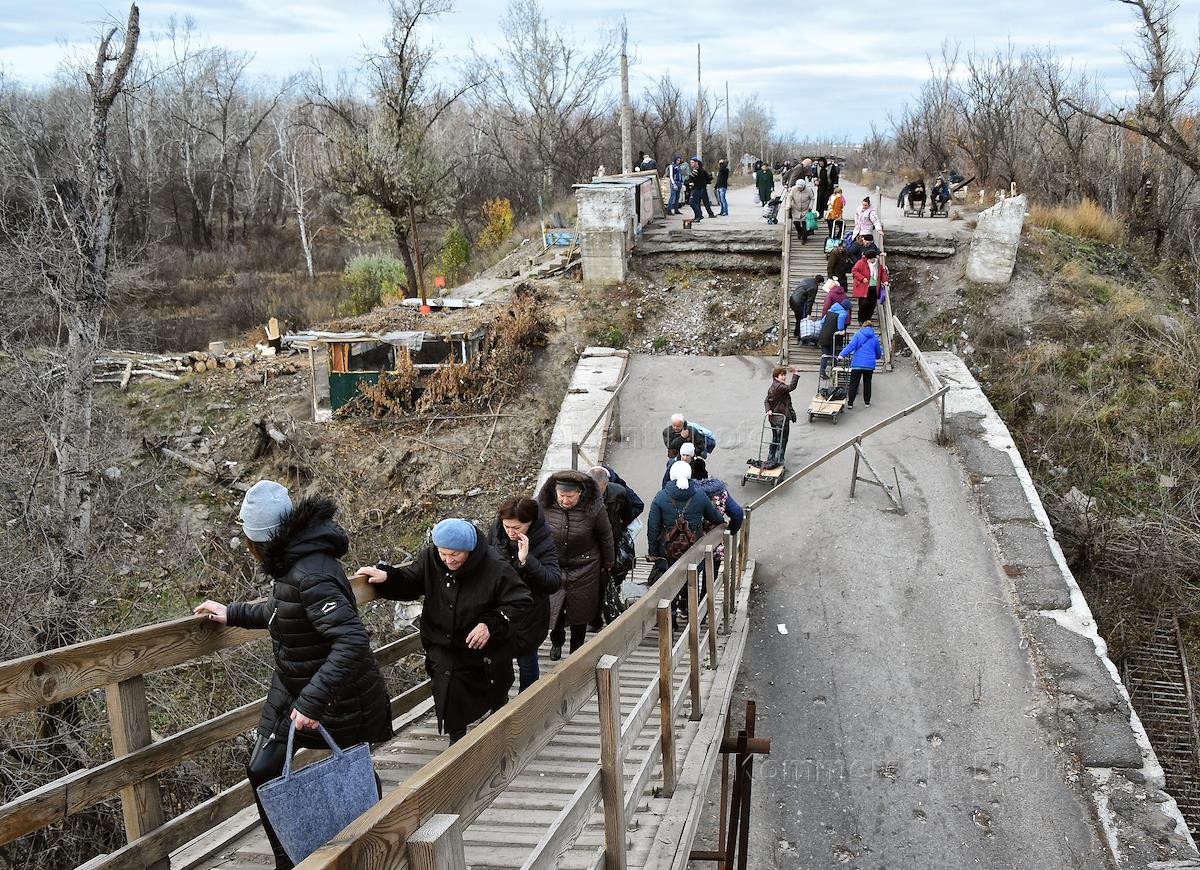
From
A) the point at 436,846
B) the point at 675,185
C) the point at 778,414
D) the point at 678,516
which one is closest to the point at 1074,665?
the point at 678,516

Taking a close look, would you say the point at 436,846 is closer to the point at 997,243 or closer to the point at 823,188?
the point at 997,243

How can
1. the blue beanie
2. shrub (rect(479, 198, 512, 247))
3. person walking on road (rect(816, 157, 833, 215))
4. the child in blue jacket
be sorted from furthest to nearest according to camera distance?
1. shrub (rect(479, 198, 512, 247))
2. person walking on road (rect(816, 157, 833, 215))
3. the child in blue jacket
4. the blue beanie

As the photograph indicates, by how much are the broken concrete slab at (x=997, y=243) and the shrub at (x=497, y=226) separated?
21.1 meters

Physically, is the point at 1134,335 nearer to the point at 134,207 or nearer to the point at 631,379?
the point at 631,379

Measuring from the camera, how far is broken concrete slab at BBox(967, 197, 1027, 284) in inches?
659

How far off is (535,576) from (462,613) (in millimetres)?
653

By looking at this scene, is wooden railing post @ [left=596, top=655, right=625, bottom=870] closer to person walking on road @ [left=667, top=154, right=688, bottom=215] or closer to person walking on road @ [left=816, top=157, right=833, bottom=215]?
person walking on road @ [left=816, top=157, right=833, bottom=215]

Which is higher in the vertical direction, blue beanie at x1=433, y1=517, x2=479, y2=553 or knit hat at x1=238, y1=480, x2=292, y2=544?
knit hat at x1=238, y1=480, x2=292, y2=544

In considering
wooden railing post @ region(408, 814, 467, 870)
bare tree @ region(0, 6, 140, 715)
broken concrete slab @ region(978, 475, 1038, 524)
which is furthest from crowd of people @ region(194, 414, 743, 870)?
bare tree @ region(0, 6, 140, 715)

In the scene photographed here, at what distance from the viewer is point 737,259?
18.7m

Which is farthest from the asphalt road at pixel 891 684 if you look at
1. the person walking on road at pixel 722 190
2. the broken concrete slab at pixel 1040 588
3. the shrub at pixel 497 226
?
the shrub at pixel 497 226

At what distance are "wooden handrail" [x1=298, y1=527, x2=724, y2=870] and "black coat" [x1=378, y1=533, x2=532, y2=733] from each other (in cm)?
75

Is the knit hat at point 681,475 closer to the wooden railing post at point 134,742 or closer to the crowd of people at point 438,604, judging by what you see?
the crowd of people at point 438,604

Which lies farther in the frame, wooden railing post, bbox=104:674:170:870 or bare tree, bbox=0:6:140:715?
bare tree, bbox=0:6:140:715
